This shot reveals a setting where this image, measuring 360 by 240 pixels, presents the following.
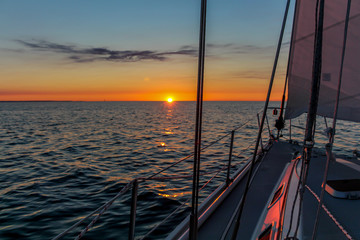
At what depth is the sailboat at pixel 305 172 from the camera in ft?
6.35

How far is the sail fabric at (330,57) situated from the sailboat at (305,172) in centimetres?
1

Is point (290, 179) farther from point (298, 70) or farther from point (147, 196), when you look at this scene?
point (147, 196)

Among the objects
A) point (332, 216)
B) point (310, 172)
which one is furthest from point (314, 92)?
point (310, 172)

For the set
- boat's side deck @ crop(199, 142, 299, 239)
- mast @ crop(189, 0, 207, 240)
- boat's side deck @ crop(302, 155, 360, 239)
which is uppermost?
mast @ crop(189, 0, 207, 240)

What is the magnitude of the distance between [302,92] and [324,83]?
56cm

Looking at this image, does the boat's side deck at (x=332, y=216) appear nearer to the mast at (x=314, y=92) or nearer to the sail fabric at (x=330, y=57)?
the mast at (x=314, y=92)

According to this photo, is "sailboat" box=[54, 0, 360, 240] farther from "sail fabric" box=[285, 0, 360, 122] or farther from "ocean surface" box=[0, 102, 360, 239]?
"ocean surface" box=[0, 102, 360, 239]

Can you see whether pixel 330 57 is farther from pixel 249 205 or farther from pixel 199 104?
pixel 199 104

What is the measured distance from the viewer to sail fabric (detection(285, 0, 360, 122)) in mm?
3822

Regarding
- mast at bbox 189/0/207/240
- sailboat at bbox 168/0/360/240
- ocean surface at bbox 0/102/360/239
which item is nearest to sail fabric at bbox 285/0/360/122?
sailboat at bbox 168/0/360/240

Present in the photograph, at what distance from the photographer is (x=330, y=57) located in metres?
4.04

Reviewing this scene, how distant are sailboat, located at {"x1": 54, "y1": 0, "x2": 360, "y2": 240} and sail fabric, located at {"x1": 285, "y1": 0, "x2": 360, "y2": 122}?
0.5 inches

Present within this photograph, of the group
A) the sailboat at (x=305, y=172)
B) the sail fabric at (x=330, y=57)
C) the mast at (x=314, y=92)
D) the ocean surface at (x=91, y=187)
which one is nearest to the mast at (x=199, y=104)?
the sailboat at (x=305, y=172)

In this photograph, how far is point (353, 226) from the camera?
6.72 feet
